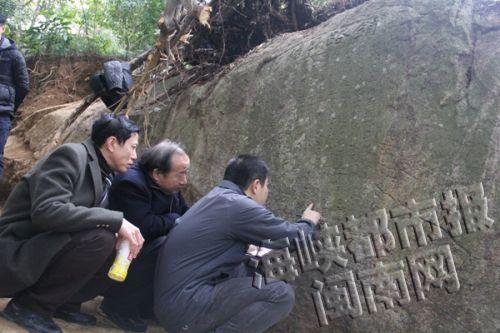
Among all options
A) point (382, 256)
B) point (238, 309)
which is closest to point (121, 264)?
point (238, 309)

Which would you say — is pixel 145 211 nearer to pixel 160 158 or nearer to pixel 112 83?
pixel 160 158

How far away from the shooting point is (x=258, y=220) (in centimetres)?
258

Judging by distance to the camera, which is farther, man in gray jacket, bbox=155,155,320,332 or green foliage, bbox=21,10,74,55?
green foliage, bbox=21,10,74,55

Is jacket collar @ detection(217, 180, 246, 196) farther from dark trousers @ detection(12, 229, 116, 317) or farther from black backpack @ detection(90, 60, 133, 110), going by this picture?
black backpack @ detection(90, 60, 133, 110)

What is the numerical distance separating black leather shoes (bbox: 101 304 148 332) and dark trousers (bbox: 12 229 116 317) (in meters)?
0.47

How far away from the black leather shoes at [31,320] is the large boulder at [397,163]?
4.38ft

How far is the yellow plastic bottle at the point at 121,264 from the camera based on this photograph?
8.44 ft

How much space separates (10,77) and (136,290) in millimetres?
2732

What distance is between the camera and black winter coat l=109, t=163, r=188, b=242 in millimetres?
2932

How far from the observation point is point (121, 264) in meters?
2.60

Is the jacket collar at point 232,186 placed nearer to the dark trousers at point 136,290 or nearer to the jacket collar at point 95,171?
the dark trousers at point 136,290

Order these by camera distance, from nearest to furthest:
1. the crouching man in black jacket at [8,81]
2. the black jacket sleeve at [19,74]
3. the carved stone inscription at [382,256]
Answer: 1. the carved stone inscription at [382,256]
2. the crouching man in black jacket at [8,81]
3. the black jacket sleeve at [19,74]

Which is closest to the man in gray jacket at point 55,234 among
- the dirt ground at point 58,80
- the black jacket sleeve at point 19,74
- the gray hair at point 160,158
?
the gray hair at point 160,158

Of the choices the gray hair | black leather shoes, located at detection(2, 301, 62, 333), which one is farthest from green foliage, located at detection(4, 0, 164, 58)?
black leather shoes, located at detection(2, 301, 62, 333)
